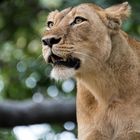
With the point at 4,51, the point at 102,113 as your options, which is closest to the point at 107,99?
the point at 102,113

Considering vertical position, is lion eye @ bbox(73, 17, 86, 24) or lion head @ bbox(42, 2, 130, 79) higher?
lion eye @ bbox(73, 17, 86, 24)

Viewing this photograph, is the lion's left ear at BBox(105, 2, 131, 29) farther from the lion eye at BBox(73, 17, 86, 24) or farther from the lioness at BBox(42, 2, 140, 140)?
the lion eye at BBox(73, 17, 86, 24)

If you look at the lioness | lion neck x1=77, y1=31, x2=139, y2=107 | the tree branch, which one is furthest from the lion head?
the tree branch

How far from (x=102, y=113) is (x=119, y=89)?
0.27 m

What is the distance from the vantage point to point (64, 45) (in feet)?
25.8

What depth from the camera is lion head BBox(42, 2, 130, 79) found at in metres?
7.84

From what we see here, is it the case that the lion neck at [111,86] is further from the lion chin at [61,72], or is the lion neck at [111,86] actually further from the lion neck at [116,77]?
the lion chin at [61,72]

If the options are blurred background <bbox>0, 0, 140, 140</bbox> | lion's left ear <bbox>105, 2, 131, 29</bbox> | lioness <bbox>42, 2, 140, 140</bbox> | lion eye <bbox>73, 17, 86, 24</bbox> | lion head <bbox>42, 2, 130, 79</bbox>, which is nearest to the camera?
lion head <bbox>42, 2, 130, 79</bbox>

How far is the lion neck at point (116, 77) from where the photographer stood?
828cm

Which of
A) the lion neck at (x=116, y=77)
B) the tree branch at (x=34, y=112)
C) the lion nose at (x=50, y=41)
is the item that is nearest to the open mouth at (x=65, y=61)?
the lion nose at (x=50, y=41)

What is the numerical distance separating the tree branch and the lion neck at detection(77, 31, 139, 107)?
1.74 m

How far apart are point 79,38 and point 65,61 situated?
0.26 metres

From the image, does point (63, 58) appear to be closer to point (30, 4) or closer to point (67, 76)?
point (67, 76)

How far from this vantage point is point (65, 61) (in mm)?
7934
